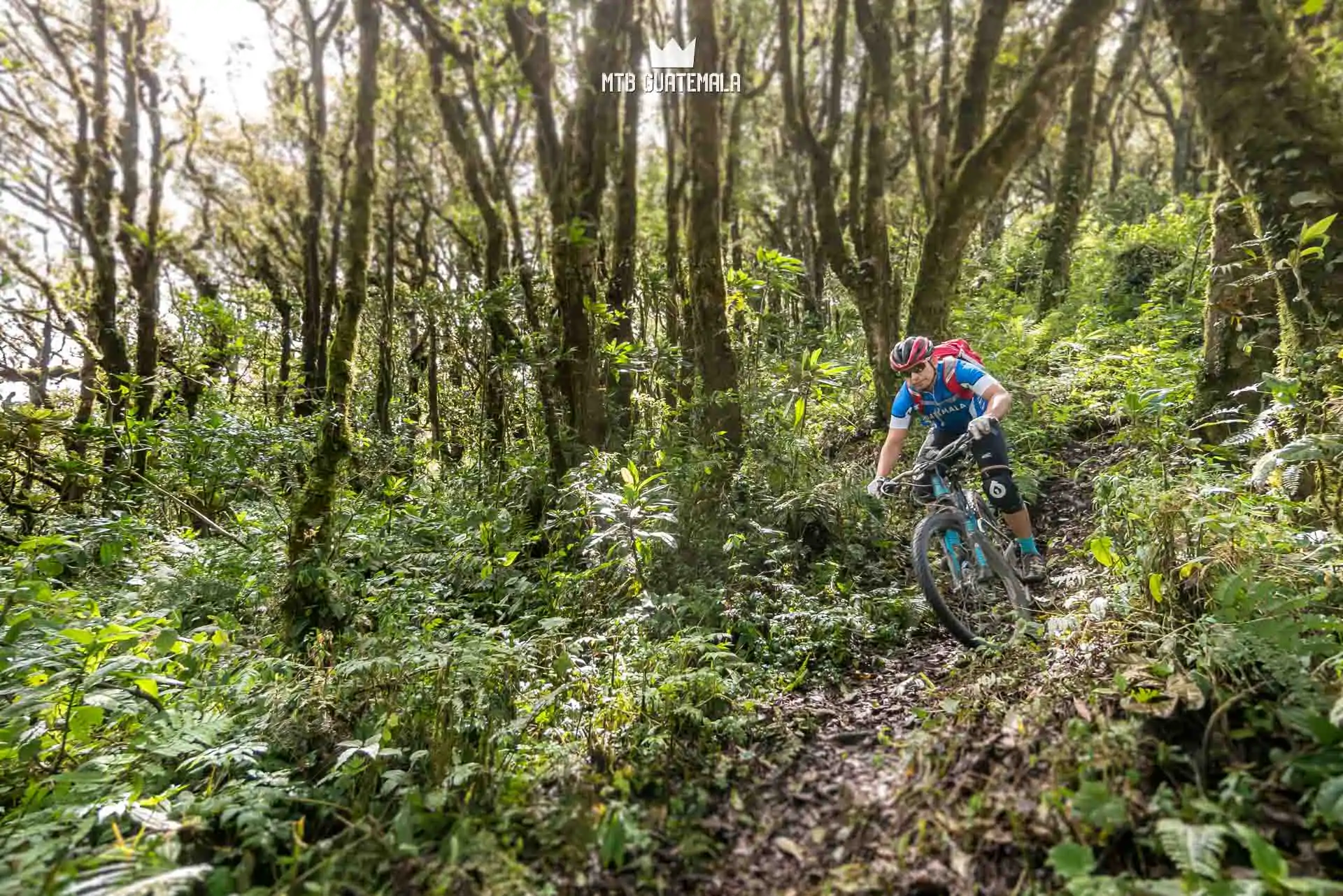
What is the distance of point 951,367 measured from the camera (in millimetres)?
5422

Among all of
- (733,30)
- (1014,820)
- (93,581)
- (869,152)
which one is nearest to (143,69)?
(733,30)

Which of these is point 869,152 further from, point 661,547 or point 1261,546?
point 1261,546

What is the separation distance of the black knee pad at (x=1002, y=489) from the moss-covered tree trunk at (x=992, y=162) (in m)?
3.33

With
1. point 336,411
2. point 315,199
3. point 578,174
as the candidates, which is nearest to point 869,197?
point 578,174

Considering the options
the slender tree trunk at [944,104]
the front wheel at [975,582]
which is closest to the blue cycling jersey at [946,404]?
the front wheel at [975,582]

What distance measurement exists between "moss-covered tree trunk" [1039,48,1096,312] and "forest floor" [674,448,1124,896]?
10.2 metres

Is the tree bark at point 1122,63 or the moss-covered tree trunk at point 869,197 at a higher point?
the tree bark at point 1122,63

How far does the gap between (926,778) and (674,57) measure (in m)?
9.68

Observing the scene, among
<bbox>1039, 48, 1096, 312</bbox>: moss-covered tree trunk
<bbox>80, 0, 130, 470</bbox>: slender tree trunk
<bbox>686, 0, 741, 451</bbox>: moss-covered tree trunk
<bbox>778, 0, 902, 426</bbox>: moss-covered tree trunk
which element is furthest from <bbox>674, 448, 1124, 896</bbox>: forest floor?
<bbox>80, 0, 130, 470</bbox>: slender tree trunk

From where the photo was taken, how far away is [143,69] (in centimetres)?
1526

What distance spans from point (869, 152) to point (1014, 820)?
10.00 metres

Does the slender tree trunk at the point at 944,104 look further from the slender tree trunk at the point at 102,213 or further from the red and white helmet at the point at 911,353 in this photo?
the slender tree trunk at the point at 102,213

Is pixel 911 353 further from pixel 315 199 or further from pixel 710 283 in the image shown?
pixel 315 199

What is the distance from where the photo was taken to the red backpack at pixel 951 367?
5422 millimetres
